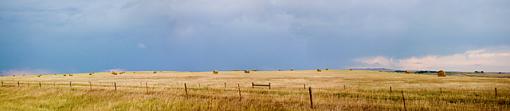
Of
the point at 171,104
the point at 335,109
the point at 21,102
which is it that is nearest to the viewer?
the point at 335,109

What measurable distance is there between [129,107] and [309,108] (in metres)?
7.53

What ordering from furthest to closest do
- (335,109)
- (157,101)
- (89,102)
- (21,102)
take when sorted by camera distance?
(21,102), (89,102), (157,101), (335,109)

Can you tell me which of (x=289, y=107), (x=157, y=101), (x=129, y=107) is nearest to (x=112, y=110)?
(x=129, y=107)

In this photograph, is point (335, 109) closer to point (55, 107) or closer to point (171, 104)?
point (171, 104)

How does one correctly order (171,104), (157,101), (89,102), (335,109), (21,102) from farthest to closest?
(21,102) → (89,102) → (157,101) → (171,104) → (335,109)

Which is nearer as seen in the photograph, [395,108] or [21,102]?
[395,108]

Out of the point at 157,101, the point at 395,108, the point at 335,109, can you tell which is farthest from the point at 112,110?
the point at 395,108

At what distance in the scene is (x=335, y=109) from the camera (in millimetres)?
14648

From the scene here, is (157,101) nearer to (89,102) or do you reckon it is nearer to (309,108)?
(89,102)

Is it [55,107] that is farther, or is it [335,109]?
[55,107]

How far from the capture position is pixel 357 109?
1553cm

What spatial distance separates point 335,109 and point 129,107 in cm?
853

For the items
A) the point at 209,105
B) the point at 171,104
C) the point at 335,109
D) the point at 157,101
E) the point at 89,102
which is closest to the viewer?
the point at 335,109

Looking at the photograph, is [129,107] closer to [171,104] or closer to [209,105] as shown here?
[171,104]
